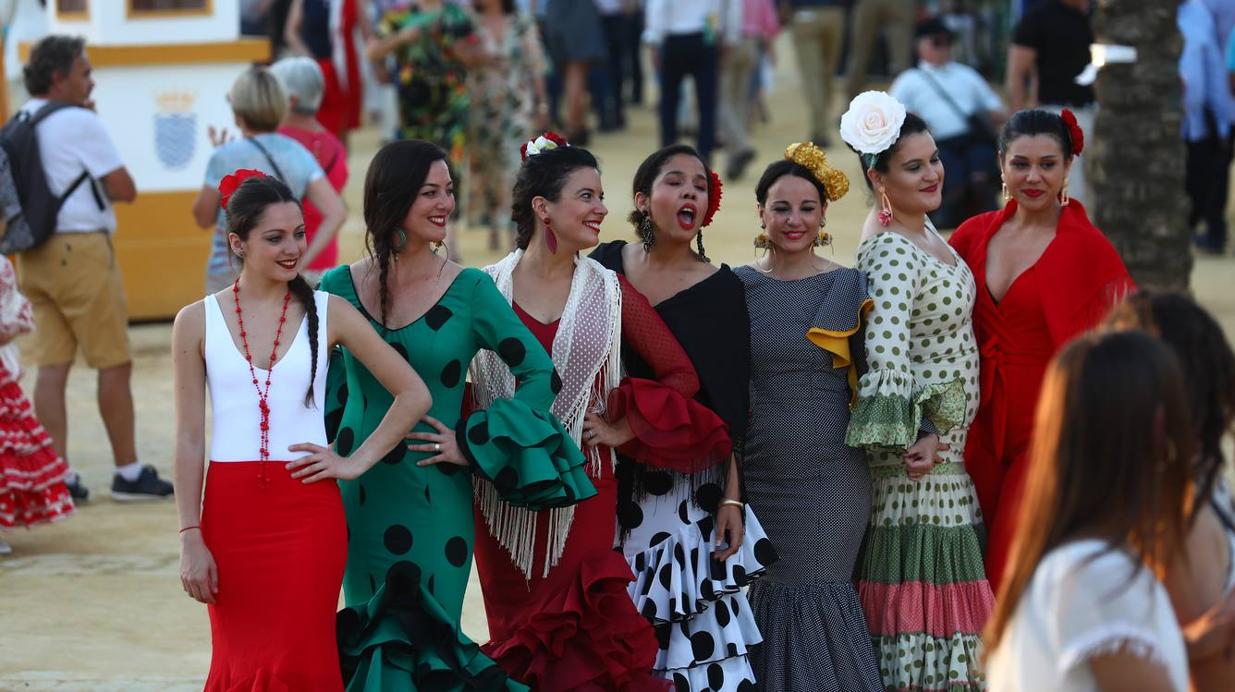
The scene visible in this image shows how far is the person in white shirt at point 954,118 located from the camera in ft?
41.2

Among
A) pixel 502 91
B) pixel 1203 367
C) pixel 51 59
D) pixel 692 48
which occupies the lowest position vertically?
pixel 1203 367

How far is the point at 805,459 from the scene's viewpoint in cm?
521

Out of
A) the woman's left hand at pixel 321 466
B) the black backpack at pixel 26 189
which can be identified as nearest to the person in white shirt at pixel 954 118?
the black backpack at pixel 26 189

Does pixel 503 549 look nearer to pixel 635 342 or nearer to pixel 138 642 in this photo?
pixel 635 342

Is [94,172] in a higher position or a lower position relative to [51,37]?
lower

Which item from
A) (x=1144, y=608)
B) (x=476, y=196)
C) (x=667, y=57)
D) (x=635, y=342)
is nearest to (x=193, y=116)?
(x=476, y=196)

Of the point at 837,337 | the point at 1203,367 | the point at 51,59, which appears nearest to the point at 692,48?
the point at 51,59

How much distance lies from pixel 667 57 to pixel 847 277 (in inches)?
416

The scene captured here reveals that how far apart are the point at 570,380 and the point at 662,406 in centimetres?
26

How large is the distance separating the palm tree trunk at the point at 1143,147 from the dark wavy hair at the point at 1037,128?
505cm

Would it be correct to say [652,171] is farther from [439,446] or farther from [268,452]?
[268,452]

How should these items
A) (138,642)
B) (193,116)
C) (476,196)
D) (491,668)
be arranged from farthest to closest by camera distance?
1. (476,196)
2. (193,116)
3. (138,642)
4. (491,668)

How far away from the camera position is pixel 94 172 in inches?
311

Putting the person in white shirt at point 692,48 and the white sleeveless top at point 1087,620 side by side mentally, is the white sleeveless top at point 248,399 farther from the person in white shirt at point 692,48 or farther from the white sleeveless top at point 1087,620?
the person in white shirt at point 692,48
